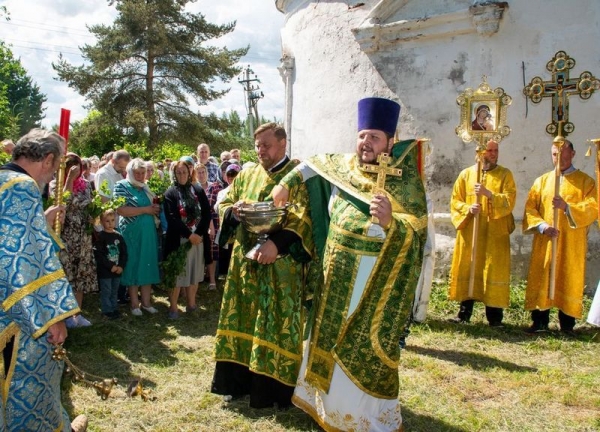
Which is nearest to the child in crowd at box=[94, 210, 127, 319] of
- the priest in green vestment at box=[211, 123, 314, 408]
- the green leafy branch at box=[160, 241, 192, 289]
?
the green leafy branch at box=[160, 241, 192, 289]

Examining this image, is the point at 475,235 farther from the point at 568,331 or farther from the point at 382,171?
the point at 382,171

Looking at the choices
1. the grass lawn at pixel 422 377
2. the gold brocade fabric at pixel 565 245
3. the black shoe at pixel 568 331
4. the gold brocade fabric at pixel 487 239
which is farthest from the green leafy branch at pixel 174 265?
the black shoe at pixel 568 331

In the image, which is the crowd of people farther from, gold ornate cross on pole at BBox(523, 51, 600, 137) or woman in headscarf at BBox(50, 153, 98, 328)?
gold ornate cross on pole at BBox(523, 51, 600, 137)

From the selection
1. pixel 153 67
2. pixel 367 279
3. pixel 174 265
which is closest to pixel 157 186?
pixel 174 265

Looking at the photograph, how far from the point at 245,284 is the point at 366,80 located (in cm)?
591

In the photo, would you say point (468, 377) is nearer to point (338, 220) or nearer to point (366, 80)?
point (338, 220)

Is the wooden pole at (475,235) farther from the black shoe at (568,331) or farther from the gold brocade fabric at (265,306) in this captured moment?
the gold brocade fabric at (265,306)

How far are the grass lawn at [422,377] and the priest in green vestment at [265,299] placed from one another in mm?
218

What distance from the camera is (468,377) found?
18.5 feet

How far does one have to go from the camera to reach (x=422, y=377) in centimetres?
557

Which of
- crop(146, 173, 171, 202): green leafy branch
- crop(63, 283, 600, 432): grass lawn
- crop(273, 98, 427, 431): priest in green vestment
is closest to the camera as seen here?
crop(273, 98, 427, 431): priest in green vestment

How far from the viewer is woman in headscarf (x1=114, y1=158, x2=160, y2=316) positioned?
768 cm

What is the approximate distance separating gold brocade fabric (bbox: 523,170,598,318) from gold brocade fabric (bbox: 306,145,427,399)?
3.61 meters

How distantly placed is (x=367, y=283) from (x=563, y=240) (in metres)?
4.09
